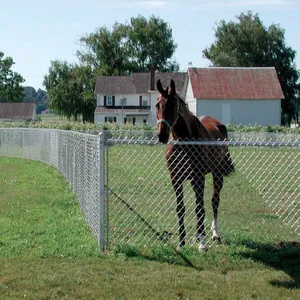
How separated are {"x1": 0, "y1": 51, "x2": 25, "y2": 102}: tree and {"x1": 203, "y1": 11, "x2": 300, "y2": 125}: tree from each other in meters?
37.6

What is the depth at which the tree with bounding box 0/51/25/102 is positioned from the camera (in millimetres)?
88562

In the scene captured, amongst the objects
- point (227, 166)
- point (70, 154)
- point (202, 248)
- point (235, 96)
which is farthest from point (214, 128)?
point (235, 96)

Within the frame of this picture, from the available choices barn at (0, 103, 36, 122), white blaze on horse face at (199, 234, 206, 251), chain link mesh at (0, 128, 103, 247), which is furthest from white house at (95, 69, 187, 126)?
white blaze on horse face at (199, 234, 206, 251)

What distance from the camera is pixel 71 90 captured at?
237ft

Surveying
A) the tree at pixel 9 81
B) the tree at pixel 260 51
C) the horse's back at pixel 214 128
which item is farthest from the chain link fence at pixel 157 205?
the tree at pixel 9 81

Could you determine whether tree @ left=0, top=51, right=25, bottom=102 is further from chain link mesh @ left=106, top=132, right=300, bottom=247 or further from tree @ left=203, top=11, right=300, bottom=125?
chain link mesh @ left=106, top=132, right=300, bottom=247

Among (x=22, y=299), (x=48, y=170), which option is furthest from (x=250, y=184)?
(x=22, y=299)

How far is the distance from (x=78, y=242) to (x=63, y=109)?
65990 millimetres

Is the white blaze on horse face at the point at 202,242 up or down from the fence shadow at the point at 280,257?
up

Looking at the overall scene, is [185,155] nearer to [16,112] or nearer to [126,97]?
[126,97]

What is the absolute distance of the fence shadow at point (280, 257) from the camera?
636 cm

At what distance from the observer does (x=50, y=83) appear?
7481 cm

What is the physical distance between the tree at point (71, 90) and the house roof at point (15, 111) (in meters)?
17.7

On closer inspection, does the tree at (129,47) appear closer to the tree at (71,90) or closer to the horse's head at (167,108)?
the tree at (71,90)
